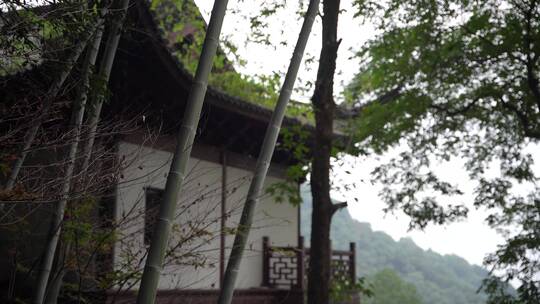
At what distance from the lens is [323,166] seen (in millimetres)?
6195

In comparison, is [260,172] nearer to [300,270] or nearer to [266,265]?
[300,270]

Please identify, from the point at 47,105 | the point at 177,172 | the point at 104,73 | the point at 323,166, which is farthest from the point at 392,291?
the point at 47,105

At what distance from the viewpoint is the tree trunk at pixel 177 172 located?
10.9ft

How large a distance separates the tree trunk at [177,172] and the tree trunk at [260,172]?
0.92m

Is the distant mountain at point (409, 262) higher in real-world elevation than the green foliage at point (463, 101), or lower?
higher

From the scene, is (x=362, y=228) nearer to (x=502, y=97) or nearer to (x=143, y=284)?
(x=502, y=97)

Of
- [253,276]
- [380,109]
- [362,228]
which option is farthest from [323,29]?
[362,228]

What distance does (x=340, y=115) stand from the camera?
38.2 ft

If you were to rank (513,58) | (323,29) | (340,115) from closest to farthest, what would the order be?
(323,29), (513,58), (340,115)

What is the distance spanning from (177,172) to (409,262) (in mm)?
53232

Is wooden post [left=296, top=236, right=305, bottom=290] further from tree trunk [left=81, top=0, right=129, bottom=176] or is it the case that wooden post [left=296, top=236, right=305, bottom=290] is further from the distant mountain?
the distant mountain

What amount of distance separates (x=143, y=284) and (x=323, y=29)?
4008 mm

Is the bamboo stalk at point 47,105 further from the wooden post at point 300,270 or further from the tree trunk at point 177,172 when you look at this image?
the wooden post at point 300,270

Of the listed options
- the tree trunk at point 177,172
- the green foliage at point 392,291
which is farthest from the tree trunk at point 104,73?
the green foliage at point 392,291
